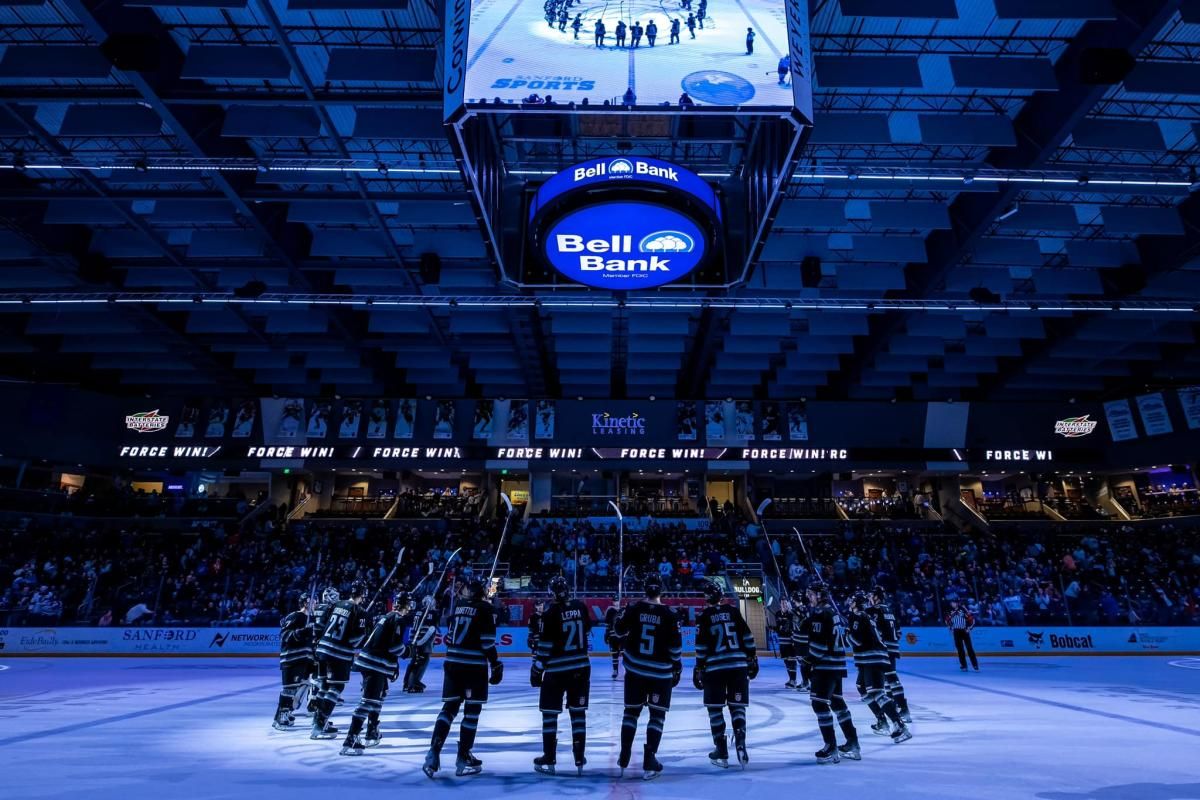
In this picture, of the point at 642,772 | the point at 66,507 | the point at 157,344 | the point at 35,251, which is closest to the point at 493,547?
the point at 157,344

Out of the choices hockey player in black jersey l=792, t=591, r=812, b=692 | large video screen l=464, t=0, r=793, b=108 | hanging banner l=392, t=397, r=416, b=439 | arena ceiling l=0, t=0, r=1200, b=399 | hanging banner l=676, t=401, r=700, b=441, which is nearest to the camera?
large video screen l=464, t=0, r=793, b=108

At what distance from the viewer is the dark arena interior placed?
7.75 m

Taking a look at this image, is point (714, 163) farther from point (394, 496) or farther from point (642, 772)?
point (394, 496)

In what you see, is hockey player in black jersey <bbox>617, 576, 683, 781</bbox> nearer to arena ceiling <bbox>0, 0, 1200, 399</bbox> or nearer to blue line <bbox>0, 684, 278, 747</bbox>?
blue line <bbox>0, 684, 278, 747</bbox>

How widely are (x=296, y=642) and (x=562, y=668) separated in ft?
14.6

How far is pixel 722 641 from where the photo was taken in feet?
23.6

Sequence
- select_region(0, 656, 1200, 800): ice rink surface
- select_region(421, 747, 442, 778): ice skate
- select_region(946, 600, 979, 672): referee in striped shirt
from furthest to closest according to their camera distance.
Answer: select_region(946, 600, 979, 672): referee in striped shirt
select_region(421, 747, 442, 778): ice skate
select_region(0, 656, 1200, 800): ice rink surface

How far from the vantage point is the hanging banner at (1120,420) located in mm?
30141

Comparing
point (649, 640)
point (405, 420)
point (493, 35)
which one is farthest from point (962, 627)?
point (405, 420)

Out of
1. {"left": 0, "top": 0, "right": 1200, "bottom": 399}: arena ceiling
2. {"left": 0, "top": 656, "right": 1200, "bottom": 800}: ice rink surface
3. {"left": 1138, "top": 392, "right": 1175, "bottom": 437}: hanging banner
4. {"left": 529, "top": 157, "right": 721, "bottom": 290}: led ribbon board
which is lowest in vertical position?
{"left": 0, "top": 656, "right": 1200, "bottom": 800}: ice rink surface

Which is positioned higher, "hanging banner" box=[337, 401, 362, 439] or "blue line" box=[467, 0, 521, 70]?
"hanging banner" box=[337, 401, 362, 439]

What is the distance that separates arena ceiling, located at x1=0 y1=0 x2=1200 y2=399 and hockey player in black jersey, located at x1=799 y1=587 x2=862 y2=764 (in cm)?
774

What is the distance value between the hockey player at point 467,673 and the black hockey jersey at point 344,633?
206 centimetres

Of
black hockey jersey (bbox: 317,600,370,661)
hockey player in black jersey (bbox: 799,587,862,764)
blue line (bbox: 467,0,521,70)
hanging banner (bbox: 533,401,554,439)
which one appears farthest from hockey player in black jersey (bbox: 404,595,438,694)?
hanging banner (bbox: 533,401,554,439)
